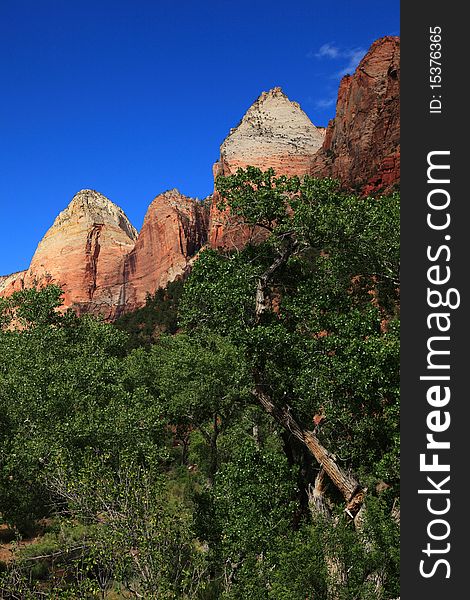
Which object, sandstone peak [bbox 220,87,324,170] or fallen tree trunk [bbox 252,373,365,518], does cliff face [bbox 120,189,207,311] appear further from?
fallen tree trunk [bbox 252,373,365,518]

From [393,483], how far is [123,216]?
123214 mm

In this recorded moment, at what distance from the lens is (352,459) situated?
1081 cm

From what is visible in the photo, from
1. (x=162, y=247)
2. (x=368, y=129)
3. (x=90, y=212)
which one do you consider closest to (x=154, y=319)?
(x=162, y=247)

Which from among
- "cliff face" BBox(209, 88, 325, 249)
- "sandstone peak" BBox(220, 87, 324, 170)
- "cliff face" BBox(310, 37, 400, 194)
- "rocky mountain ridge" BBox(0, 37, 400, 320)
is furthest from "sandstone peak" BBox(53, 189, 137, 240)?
"cliff face" BBox(310, 37, 400, 194)

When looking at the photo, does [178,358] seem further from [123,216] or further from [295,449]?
[123,216]

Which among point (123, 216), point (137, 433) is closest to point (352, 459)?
point (137, 433)

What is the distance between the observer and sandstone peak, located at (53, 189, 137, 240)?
11188cm

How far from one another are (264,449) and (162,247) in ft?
294

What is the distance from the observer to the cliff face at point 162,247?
97.8m

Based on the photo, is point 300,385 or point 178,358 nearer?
point 300,385

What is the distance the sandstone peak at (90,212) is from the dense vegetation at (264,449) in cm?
10193

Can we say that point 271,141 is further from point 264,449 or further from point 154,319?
point 264,449

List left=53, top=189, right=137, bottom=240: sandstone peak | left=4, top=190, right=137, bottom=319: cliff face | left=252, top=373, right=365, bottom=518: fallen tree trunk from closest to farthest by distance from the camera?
left=252, top=373, right=365, bottom=518: fallen tree trunk, left=4, top=190, right=137, bottom=319: cliff face, left=53, top=189, right=137, bottom=240: sandstone peak

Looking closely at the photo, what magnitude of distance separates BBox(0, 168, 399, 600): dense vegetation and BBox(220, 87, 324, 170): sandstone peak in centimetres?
7220
